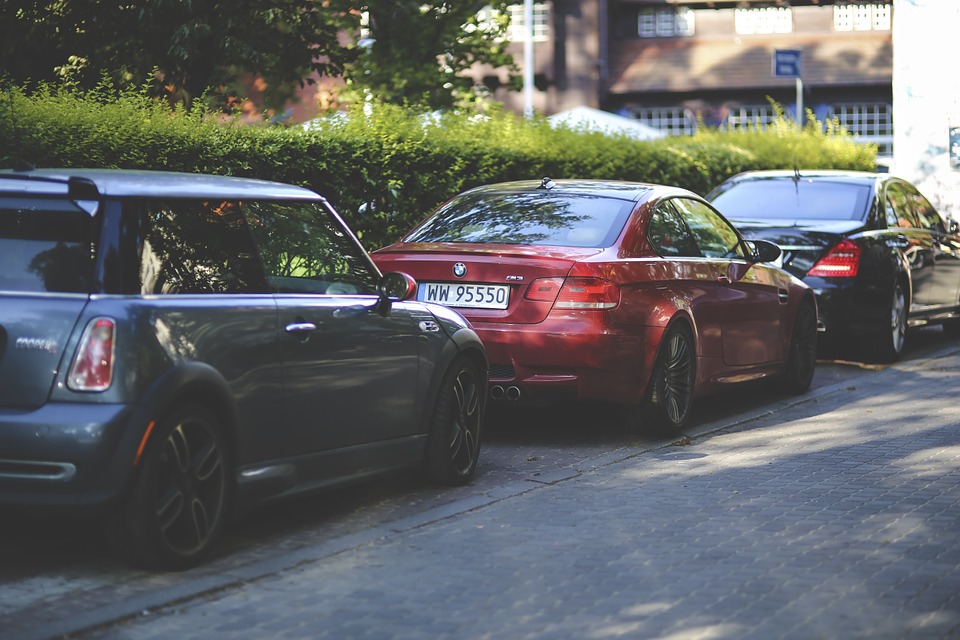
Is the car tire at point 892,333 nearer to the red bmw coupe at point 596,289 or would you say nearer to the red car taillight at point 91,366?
the red bmw coupe at point 596,289

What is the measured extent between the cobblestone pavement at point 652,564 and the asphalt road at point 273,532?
106 millimetres

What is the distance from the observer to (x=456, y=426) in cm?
788

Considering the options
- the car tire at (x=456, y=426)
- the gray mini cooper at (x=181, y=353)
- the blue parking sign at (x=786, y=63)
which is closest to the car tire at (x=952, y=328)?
the blue parking sign at (x=786, y=63)

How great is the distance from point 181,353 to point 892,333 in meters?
9.49

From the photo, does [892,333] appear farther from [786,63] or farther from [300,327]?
[300,327]

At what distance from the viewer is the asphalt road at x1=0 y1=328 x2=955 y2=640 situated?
5.44 m

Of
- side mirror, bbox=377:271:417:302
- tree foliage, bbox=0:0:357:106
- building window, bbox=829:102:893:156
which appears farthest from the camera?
building window, bbox=829:102:893:156

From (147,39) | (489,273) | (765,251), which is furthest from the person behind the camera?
(147,39)

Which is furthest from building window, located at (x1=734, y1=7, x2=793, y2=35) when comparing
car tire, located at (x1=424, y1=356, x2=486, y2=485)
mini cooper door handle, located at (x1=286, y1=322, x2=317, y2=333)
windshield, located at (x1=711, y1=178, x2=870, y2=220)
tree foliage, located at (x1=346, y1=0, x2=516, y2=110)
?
mini cooper door handle, located at (x1=286, y1=322, x2=317, y2=333)

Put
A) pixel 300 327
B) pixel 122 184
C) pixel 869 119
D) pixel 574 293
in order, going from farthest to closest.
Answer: pixel 869 119, pixel 574 293, pixel 300 327, pixel 122 184

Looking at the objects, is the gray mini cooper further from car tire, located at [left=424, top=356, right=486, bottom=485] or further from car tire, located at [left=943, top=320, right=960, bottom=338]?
car tire, located at [left=943, top=320, right=960, bottom=338]

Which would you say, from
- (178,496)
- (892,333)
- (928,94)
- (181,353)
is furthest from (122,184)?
(928,94)

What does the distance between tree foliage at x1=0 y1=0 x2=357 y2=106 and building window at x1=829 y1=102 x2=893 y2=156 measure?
31.9m

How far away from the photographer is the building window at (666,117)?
1836 inches
